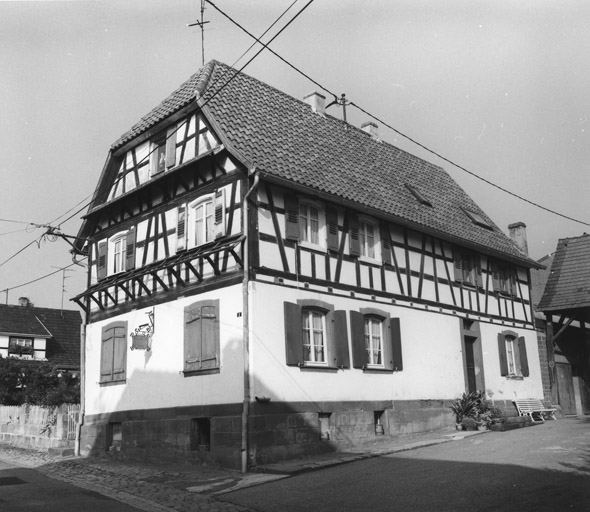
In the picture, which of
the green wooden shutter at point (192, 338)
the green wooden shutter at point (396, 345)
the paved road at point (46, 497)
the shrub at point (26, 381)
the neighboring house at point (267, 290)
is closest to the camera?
the paved road at point (46, 497)

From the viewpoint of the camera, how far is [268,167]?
15633 mm

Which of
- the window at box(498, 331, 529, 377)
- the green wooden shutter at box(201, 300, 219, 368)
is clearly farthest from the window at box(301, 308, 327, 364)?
the window at box(498, 331, 529, 377)

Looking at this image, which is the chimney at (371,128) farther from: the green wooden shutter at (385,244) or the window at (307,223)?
the window at (307,223)

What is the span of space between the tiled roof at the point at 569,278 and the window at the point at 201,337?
15.4 meters

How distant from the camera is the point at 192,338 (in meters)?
16.1

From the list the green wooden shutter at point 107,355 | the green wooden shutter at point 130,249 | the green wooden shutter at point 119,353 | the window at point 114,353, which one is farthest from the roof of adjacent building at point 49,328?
the green wooden shutter at point 130,249

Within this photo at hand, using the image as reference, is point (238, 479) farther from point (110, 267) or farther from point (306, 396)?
point (110, 267)

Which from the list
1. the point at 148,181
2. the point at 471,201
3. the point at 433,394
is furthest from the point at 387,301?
the point at 471,201

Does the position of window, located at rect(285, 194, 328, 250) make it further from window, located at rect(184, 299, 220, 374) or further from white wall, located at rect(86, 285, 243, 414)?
window, located at rect(184, 299, 220, 374)

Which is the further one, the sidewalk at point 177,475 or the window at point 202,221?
the window at point 202,221

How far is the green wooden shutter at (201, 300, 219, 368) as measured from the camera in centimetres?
1534

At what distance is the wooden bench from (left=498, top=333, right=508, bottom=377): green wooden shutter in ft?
3.64

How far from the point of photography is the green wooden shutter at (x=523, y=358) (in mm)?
23641

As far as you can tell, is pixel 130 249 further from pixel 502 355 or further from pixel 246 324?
pixel 502 355
